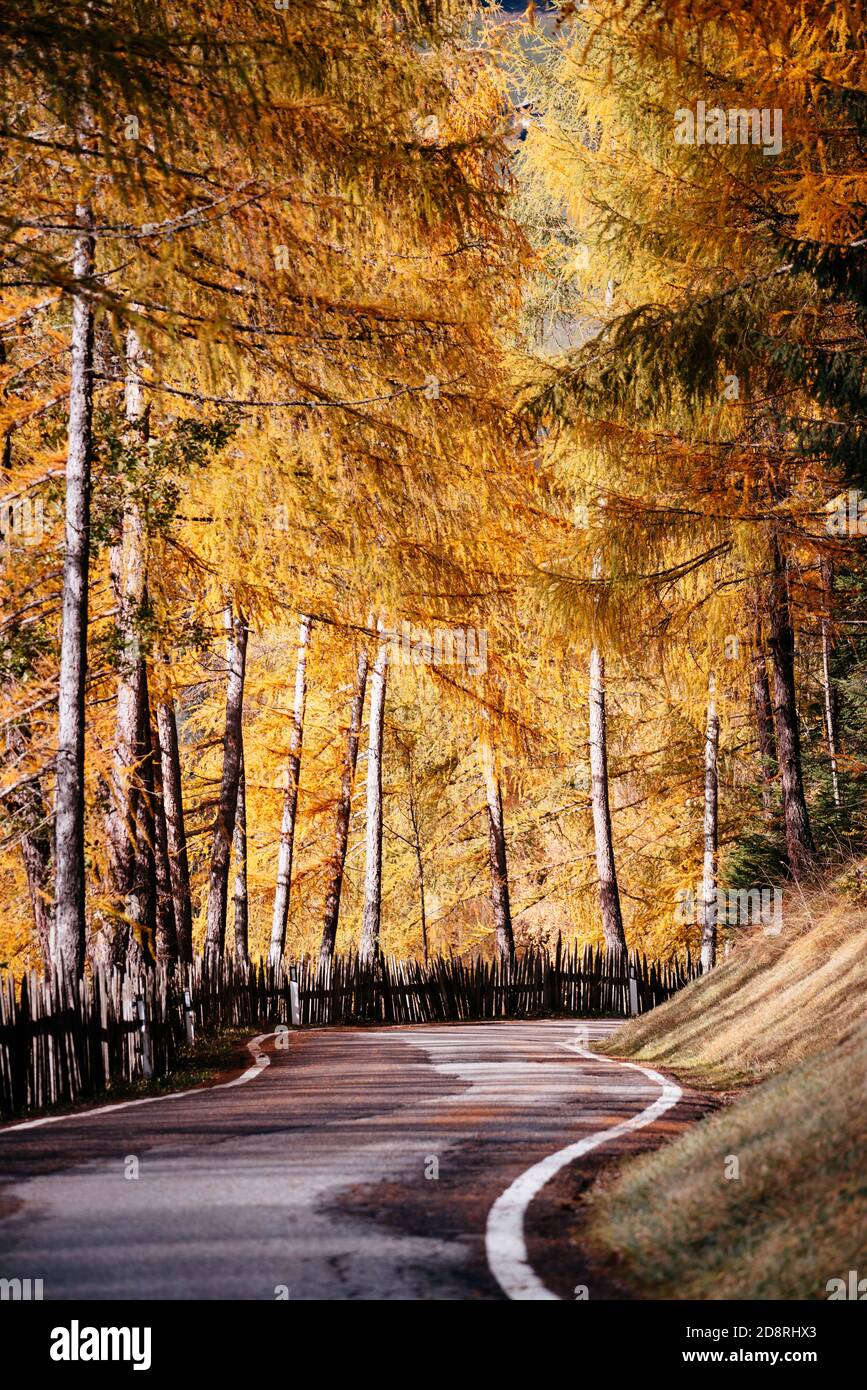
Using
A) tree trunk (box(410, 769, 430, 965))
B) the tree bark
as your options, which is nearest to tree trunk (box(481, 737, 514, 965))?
tree trunk (box(410, 769, 430, 965))

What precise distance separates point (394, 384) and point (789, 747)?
9288mm

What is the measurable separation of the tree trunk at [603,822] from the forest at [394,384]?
9.26ft

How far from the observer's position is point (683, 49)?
11992 millimetres

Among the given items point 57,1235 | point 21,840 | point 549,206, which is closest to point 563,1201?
point 57,1235

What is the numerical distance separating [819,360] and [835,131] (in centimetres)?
216

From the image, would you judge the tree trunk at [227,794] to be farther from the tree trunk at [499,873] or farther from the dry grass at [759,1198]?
the dry grass at [759,1198]

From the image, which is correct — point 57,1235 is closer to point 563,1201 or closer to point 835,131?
point 563,1201

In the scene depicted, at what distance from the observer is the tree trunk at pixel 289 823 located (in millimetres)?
27609

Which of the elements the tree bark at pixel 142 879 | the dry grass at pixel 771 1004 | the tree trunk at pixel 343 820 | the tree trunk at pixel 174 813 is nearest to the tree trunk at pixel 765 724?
the tree trunk at pixel 343 820

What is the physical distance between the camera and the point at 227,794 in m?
22.5

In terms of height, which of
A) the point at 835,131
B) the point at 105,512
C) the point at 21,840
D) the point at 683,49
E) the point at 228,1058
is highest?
the point at 683,49

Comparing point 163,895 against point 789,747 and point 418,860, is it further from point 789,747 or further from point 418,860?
point 418,860

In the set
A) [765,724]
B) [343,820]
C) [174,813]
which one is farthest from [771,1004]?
[343,820]

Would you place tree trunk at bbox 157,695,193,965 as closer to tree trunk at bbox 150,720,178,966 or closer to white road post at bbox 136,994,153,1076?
tree trunk at bbox 150,720,178,966
